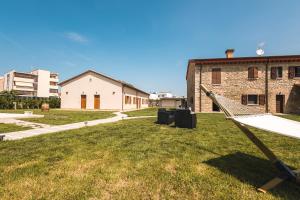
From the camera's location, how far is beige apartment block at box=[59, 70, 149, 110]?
2497 centimetres

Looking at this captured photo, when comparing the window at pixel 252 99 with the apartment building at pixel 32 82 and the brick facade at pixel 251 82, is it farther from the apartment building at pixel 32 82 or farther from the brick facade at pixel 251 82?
the apartment building at pixel 32 82

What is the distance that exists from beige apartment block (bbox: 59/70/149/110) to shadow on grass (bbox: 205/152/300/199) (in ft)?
71.3

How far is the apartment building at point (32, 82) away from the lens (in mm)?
63062

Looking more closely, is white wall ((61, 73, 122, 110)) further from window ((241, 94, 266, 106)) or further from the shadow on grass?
the shadow on grass

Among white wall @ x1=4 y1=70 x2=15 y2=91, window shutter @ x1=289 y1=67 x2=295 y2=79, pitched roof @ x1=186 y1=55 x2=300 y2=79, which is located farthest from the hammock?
white wall @ x1=4 y1=70 x2=15 y2=91

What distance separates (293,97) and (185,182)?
75.4 feet

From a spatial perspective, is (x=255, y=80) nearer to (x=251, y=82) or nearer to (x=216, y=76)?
(x=251, y=82)

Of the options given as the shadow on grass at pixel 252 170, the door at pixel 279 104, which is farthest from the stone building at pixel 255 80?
the shadow on grass at pixel 252 170

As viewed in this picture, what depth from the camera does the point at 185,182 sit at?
9.66 feet

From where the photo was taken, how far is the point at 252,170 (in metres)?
3.49

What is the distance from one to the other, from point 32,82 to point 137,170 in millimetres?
80009

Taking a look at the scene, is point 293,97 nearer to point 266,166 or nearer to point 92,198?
point 266,166

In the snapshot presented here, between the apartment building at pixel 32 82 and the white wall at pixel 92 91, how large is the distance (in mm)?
40254

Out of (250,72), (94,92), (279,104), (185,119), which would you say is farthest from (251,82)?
(94,92)
